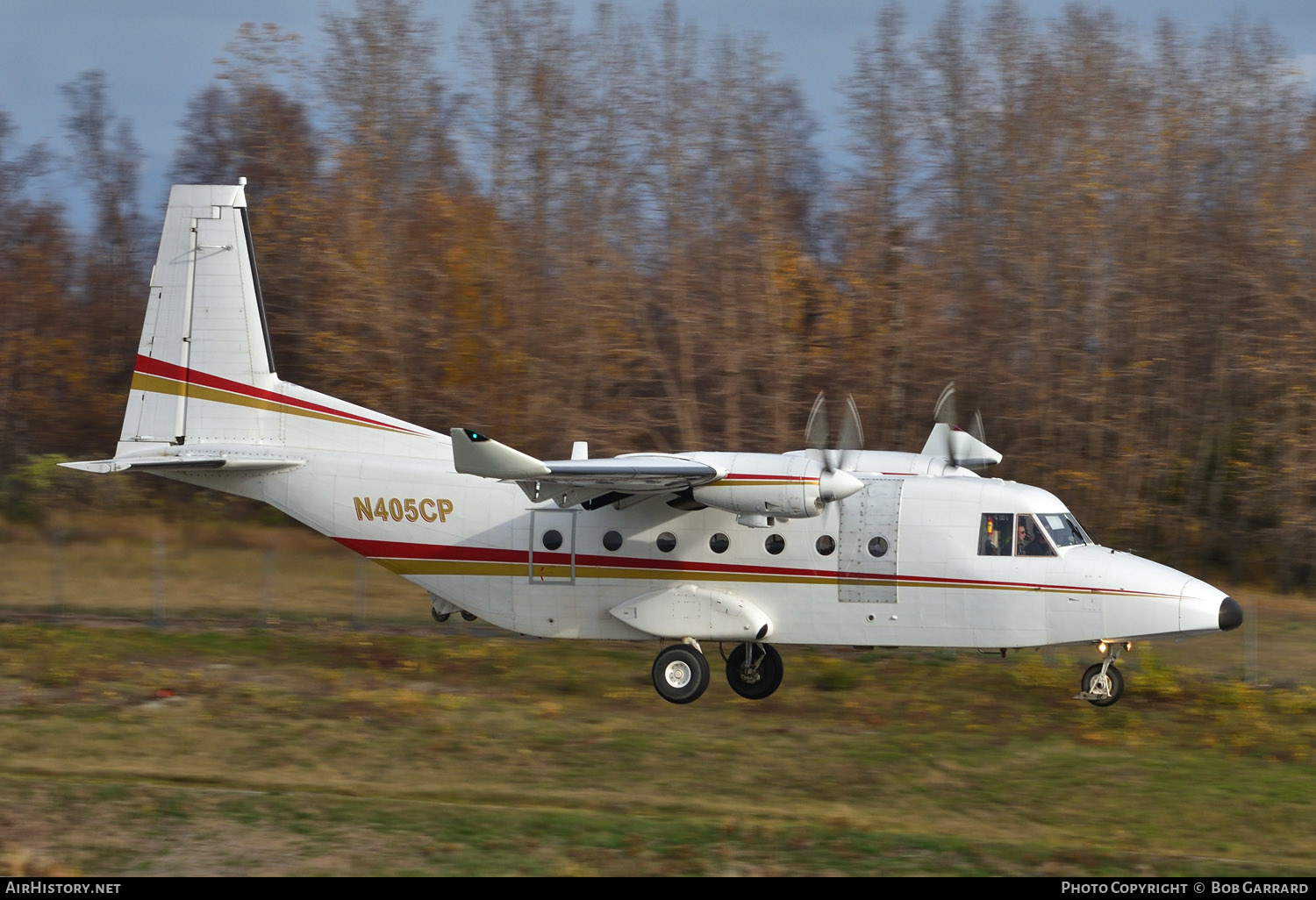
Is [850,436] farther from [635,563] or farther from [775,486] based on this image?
[635,563]

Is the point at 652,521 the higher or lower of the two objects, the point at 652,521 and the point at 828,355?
the lower

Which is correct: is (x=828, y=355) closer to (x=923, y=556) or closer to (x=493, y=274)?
→ (x=493, y=274)

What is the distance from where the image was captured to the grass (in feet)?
30.8

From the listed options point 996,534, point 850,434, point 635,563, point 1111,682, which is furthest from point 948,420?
point 635,563

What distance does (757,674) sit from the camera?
14578 millimetres

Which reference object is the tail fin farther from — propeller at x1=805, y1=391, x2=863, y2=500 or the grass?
propeller at x1=805, y1=391, x2=863, y2=500

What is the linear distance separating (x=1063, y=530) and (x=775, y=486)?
3.39m

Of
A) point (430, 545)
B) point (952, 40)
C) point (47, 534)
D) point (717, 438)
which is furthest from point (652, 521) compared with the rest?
point (952, 40)

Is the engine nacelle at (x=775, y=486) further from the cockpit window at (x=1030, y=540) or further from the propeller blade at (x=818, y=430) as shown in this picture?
the cockpit window at (x=1030, y=540)

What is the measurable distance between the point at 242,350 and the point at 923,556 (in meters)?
8.86

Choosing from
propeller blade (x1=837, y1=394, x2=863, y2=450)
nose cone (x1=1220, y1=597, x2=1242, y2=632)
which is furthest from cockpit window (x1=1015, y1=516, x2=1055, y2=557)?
propeller blade (x1=837, y1=394, x2=863, y2=450)

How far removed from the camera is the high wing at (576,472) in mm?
11828

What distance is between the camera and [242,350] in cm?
1558

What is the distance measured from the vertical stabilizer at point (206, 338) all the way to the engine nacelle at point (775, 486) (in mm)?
6125
